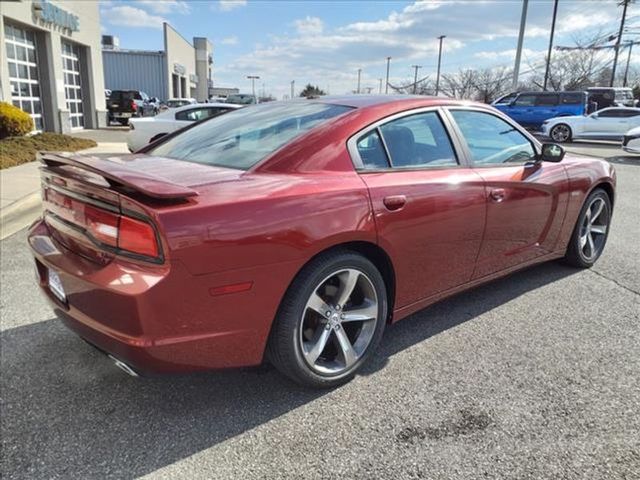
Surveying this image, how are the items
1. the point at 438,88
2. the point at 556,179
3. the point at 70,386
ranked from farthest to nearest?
the point at 438,88
the point at 556,179
the point at 70,386

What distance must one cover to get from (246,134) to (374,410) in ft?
5.85

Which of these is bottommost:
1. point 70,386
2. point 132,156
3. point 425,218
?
point 70,386

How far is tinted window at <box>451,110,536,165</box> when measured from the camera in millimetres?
3467

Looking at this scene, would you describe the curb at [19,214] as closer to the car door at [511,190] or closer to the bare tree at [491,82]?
the car door at [511,190]

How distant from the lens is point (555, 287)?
4230 mm

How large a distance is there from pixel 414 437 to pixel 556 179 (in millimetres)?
2567

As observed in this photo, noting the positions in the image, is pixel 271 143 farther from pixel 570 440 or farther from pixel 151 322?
pixel 570 440

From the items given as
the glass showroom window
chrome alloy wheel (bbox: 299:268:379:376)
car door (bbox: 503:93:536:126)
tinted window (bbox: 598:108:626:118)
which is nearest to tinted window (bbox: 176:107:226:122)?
the glass showroom window

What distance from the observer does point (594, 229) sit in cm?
476

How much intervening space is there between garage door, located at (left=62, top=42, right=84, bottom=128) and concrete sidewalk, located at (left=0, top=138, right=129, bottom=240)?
37.9 ft

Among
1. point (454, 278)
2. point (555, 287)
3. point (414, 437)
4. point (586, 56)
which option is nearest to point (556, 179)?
point (555, 287)

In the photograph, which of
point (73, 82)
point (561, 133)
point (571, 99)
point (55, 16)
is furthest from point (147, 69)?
point (561, 133)

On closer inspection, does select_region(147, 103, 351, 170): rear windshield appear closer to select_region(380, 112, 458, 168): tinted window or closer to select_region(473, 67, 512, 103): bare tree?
select_region(380, 112, 458, 168): tinted window

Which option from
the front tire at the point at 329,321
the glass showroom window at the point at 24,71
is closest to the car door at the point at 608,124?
the glass showroom window at the point at 24,71
